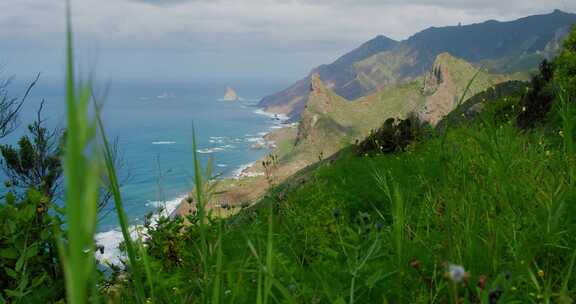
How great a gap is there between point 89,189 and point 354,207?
5325 millimetres

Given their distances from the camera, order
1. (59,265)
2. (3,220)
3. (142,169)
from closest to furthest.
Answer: (3,220) < (59,265) < (142,169)

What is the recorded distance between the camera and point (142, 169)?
133 m

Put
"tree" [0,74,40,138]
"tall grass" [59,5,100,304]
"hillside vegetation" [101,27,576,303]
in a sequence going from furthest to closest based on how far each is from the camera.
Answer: "tree" [0,74,40,138] < "hillside vegetation" [101,27,576,303] < "tall grass" [59,5,100,304]

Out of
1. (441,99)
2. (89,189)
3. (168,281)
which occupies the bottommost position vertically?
(441,99)

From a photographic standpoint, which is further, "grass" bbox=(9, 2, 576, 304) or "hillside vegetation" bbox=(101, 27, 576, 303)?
"hillside vegetation" bbox=(101, 27, 576, 303)

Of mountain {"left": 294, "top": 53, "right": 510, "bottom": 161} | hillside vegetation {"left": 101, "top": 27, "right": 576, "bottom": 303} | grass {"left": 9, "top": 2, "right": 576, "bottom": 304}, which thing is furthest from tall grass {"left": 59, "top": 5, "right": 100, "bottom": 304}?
mountain {"left": 294, "top": 53, "right": 510, "bottom": 161}

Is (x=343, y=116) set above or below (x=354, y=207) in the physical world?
below

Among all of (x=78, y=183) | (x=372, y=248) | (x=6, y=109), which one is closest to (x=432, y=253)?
(x=372, y=248)

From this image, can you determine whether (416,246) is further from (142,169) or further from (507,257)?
(142,169)

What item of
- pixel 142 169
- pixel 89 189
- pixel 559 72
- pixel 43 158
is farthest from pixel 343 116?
pixel 89 189

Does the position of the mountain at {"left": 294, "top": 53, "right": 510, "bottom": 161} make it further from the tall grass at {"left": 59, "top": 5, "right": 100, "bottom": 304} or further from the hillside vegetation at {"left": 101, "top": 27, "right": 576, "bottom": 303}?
the tall grass at {"left": 59, "top": 5, "right": 100, "bottom": 304}

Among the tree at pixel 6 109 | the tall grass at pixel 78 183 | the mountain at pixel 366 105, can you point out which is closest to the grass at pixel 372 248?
the tall grass at pixel 78 183

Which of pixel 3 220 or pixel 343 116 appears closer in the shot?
pixel 3 220

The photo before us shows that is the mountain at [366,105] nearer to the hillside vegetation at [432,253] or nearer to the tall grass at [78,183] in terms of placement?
the hillside vegetation at [432,253]
